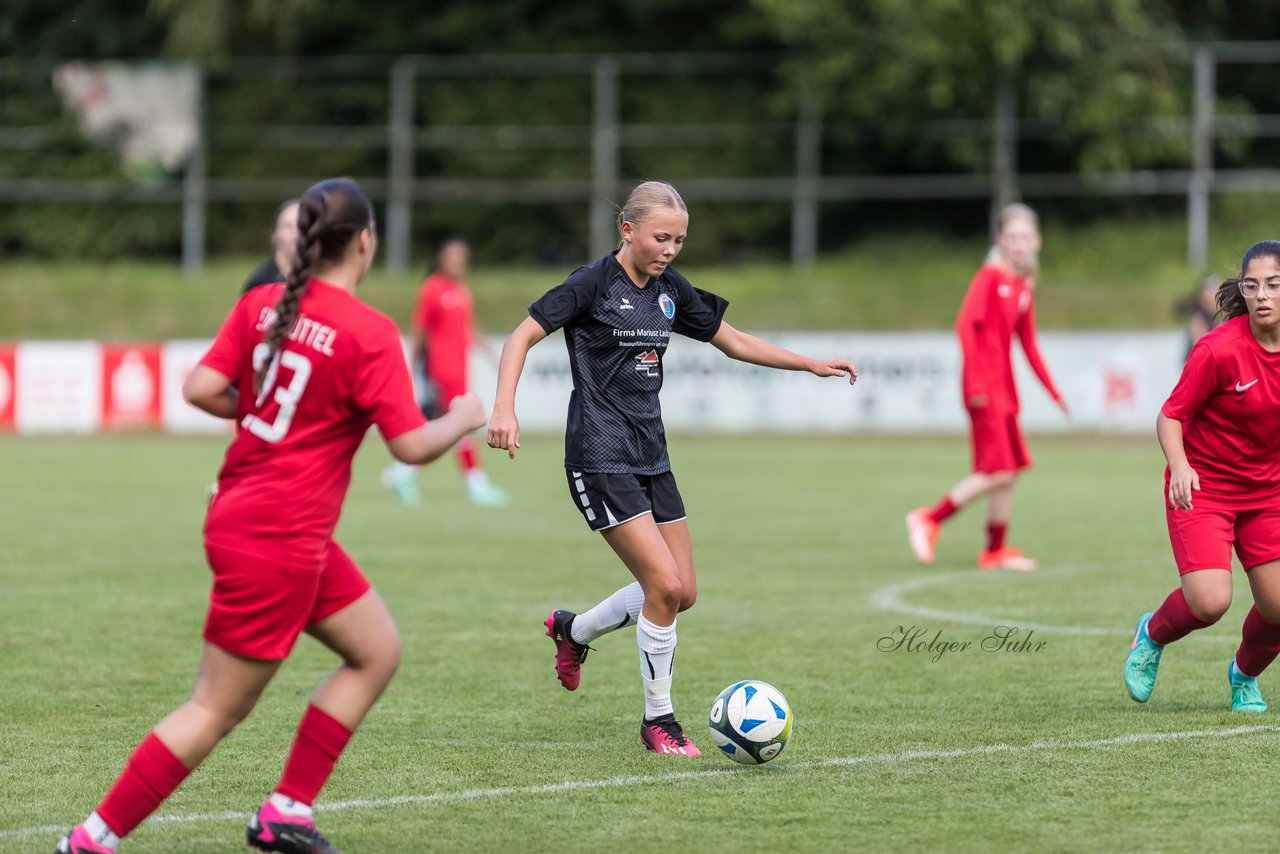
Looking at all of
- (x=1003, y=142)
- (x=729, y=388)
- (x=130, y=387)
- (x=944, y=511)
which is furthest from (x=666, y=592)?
(x=1003, y=142)

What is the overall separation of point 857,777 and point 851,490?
11263 millimetres

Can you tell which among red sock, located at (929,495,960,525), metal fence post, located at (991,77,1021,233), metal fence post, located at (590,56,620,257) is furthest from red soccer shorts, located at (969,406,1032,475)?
metal fence post, located at (590,56,620,257)

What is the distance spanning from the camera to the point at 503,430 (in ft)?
18.4

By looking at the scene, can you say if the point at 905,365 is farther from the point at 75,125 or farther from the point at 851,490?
the point at 75,125

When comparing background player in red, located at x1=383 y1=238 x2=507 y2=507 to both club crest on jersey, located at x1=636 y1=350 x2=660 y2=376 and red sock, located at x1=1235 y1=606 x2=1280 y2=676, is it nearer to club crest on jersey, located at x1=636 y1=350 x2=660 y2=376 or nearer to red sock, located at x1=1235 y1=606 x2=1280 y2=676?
club crest on jersey, located at x1=636 y1=350 x2=660 y2=376

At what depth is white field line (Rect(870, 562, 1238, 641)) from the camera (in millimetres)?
8508

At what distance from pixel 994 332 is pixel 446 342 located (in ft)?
20.6

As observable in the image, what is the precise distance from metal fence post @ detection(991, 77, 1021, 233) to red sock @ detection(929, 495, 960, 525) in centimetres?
1981

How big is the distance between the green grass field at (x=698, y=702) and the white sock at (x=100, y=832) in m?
0.47

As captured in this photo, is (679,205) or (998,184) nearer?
(679,205)

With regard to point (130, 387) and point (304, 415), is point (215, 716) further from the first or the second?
point (130, 387)

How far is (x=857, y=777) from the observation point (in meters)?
5.60

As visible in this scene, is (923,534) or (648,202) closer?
(648,202)

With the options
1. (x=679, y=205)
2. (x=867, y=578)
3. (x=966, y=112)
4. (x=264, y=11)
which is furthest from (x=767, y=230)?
(x=679, y=205)
